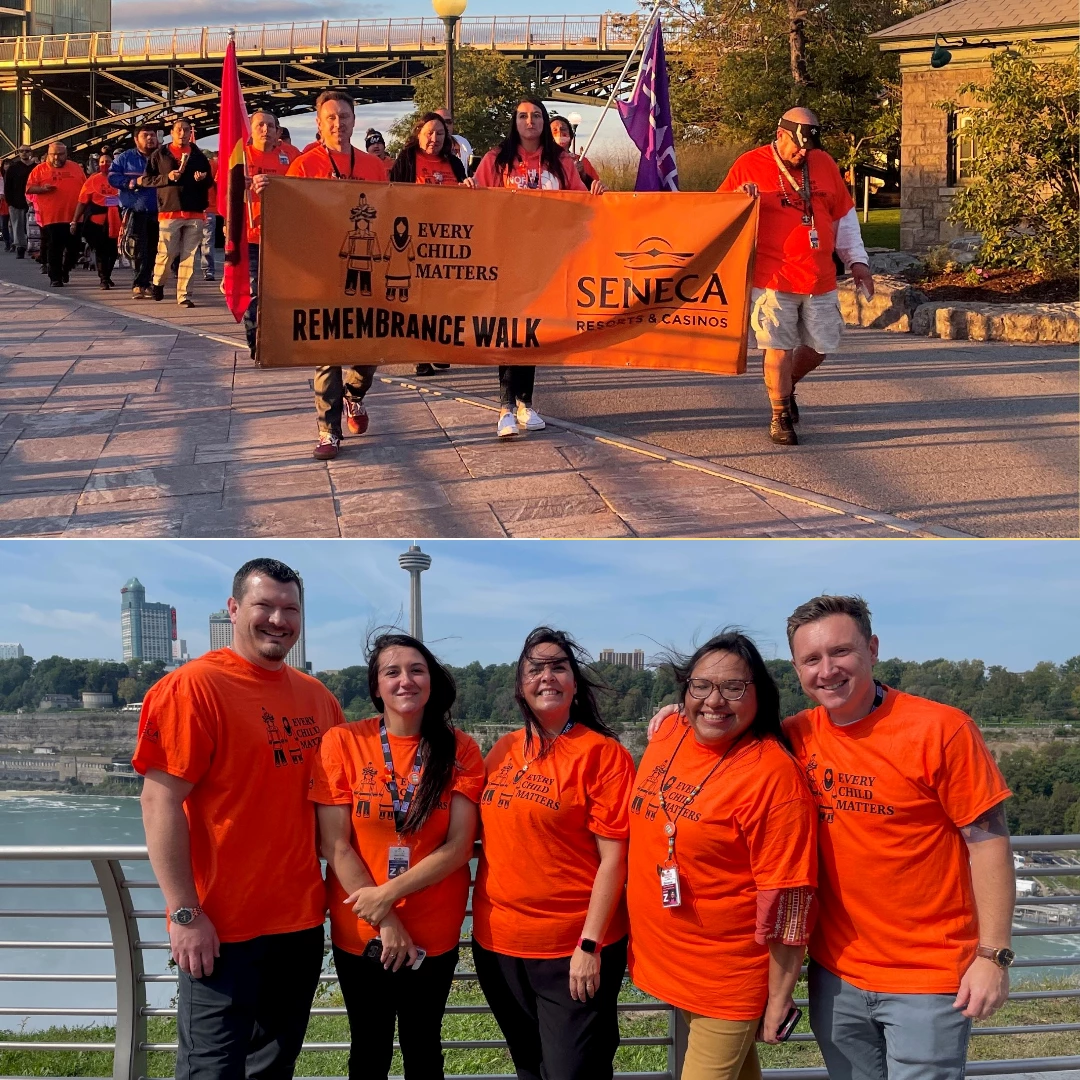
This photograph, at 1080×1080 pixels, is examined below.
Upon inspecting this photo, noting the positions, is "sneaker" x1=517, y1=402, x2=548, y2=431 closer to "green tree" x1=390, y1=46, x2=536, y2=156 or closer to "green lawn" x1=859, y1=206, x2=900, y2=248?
"green lawn" x1=859, y1=206, x2=900, y2=248

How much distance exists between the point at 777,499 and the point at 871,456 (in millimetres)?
1067

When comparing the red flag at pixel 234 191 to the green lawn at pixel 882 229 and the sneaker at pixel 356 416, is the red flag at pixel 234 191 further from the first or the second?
the green lawn at pixel 882 229

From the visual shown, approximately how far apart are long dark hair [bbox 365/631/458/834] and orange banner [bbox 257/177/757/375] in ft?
11.8

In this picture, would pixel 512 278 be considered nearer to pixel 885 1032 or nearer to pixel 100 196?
pixel 885 1032

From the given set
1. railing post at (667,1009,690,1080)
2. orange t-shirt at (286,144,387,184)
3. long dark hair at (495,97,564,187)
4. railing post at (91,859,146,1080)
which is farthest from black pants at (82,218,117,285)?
railing post at (667,1009,690,1080)

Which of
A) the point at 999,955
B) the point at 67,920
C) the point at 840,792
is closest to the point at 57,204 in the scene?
the point at 67,920

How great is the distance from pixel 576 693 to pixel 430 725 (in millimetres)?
458

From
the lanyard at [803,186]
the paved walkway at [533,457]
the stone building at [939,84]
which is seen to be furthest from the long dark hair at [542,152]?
the stone building at [939,84]

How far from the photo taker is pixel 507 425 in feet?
25.9

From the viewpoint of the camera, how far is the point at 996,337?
39.9ft

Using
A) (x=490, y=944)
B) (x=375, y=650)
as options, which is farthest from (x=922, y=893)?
(x=375, y=650)

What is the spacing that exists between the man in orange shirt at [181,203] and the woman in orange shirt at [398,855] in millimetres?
11218

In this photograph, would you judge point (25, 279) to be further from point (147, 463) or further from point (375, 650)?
point (375, 650)

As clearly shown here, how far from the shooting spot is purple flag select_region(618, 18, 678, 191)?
11.6 m
